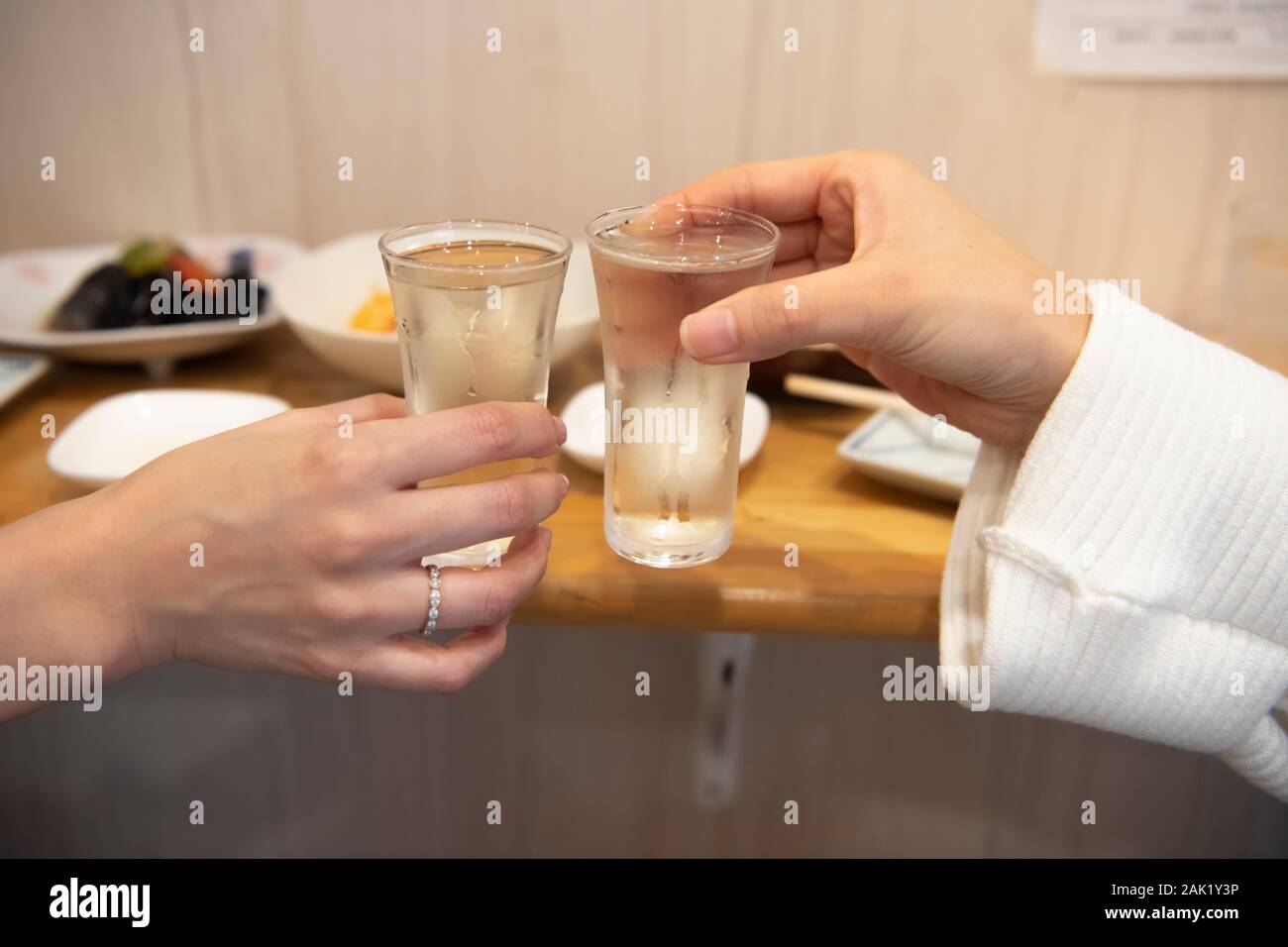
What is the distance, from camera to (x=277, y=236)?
48.3 inches

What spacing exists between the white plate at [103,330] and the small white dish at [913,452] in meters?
0.63

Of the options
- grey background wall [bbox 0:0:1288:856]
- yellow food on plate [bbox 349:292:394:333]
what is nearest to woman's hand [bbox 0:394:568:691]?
yellow food on plate [bbox 349:292:394:333]

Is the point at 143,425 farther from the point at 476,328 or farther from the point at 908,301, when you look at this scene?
the point at 908,301

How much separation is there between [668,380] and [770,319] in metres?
0.08

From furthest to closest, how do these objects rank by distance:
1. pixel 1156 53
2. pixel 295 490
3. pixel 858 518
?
1. pixel 1156 53
2. pixel 858 518
3. pixel 295 490

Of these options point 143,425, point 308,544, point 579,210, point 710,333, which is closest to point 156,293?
point 143,425

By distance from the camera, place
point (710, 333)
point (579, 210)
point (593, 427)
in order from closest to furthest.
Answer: point (710, 333) → point (593, 427) → point (579, 210)

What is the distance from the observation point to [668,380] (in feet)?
2.01

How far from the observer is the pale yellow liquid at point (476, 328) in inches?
22.7

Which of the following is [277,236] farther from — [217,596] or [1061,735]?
[1061,735]

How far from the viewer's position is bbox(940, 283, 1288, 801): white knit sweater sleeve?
65 cm
